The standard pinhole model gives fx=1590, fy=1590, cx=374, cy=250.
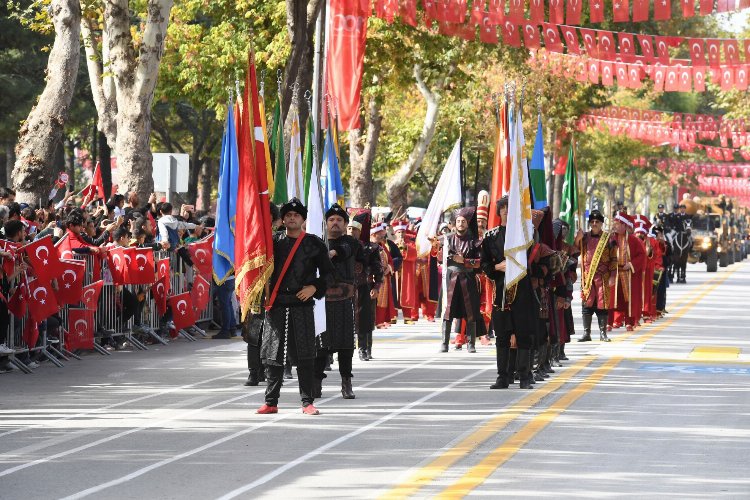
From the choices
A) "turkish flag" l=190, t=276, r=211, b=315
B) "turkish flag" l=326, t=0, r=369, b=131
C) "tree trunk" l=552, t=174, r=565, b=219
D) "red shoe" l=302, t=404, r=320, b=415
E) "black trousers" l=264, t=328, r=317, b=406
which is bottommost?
"red shoe" l=302, t=404, r=320, b=415

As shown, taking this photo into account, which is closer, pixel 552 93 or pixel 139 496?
pixel 139 496

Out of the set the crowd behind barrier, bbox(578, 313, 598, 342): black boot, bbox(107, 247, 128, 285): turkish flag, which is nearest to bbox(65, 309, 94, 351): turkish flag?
the crowd behind barrier

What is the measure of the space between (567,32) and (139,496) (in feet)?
82.9

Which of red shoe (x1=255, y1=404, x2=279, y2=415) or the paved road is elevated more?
red shoe (x1=255, y1=404, x2=279, y2=415)

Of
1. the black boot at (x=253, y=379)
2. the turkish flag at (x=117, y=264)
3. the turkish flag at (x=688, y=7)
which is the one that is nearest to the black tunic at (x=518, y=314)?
the black boot at (x=253, y=379)

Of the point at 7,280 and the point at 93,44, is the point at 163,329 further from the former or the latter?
the point at 93,44

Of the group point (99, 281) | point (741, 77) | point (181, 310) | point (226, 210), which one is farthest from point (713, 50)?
point (226, 210)

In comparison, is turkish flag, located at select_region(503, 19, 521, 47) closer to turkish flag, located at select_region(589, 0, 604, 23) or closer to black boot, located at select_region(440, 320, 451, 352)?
turkish flag, located at select_region(589, 0, 604, 23)

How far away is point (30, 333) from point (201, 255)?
5611mm

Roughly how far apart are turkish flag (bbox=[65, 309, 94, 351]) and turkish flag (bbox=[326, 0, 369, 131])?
8.54 m

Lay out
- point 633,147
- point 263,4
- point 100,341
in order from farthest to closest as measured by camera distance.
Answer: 1. point 633,147
2. point 263,4
3. point 100,341

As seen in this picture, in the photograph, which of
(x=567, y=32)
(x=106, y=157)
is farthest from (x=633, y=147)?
(x=567, y=32)

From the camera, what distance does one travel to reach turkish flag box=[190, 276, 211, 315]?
22.2 meters

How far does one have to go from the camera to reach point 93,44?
31.6 meters
